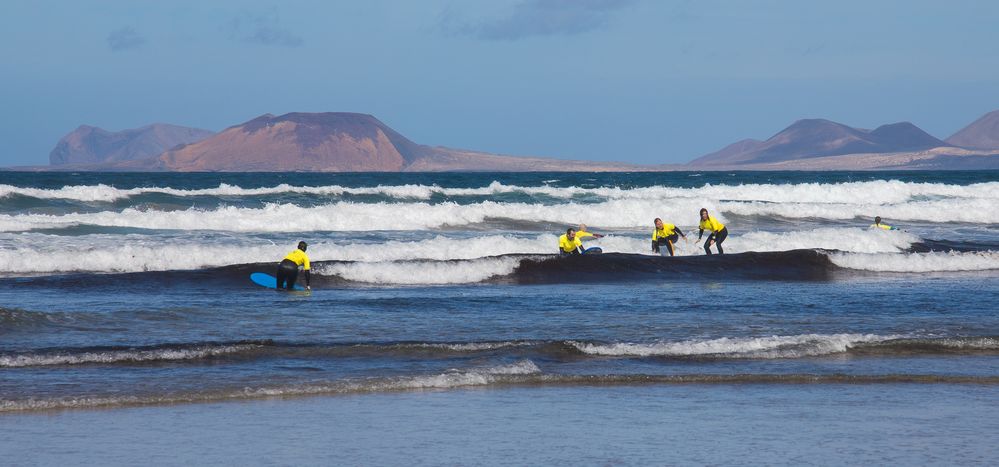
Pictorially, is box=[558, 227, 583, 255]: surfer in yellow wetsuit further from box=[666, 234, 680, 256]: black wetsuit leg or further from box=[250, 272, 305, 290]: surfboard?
box=[250, 272, 305, 290]: surfboard

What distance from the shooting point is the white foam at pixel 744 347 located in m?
11.5

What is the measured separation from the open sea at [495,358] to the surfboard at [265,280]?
7.8 inches

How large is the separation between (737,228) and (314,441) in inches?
Result: 1208

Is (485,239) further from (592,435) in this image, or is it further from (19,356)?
(592,435)

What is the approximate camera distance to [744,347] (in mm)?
11703

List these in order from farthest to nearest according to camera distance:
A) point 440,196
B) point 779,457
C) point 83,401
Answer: point 440,196
point 83,401
point 779,457

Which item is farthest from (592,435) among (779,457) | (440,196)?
(440,196)

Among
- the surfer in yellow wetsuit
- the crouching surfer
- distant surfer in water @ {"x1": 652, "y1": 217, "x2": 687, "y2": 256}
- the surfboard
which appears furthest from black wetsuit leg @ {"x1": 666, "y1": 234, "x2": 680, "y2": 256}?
the surfboard

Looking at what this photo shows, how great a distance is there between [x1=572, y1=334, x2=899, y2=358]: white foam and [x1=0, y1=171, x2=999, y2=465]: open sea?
0.03 metres

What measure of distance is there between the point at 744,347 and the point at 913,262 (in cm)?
1224

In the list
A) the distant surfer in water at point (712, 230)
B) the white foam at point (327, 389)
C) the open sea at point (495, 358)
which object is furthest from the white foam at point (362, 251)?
the white foam at point (327, 389)

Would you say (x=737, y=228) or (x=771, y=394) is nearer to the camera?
(x=771, y=394)

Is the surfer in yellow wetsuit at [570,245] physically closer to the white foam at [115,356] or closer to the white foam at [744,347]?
the white foam at [744,347]

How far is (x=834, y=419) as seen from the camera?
855cm
